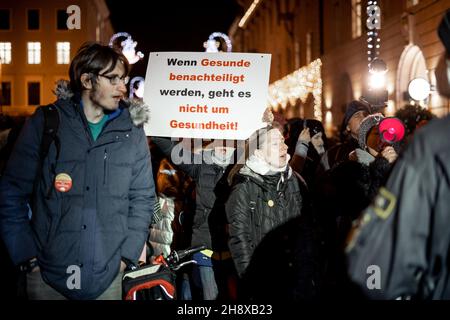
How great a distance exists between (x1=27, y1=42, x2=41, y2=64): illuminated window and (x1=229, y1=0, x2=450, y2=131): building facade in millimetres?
20834

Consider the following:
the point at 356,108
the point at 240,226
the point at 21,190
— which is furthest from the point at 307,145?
the point at 21,190

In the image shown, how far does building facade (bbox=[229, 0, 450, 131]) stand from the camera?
19.8 meters

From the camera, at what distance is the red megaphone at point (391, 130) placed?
5.70 meters

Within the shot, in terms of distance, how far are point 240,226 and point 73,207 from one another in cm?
173

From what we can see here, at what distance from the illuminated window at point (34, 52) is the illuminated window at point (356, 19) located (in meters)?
42.8

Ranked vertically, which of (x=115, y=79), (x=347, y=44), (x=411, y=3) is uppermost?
(x=347, y=44)

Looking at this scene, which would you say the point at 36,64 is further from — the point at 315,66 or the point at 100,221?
the point at 100,221

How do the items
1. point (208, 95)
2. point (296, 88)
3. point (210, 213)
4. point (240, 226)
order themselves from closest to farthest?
point (240, 226), point (208, 95), point (210, 213), point (296, 88)

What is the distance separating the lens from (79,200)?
4.04 meters

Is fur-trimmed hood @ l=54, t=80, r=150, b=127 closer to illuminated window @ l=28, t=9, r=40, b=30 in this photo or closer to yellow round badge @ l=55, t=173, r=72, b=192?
yellow round badge @ l=55, t=173, r=72, b=192

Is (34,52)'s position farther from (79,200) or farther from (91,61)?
(79,200)

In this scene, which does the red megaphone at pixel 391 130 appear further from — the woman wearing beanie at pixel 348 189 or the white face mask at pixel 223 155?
the white face mask at pixel 223 155

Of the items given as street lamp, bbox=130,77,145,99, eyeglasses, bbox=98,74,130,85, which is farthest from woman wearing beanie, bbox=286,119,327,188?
eyeglasses, bbox=98,74,130,85
